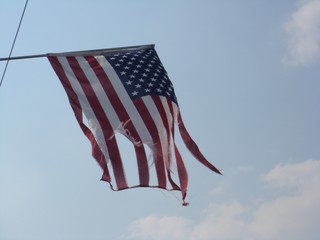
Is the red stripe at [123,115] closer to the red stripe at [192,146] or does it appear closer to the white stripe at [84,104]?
the white stripe at [84,104]

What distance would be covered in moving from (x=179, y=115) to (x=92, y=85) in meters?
2.82

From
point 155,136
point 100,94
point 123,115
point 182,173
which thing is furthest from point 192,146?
point 100,94

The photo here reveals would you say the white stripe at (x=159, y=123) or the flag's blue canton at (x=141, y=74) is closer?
the white stripe at (x=159, y=123)

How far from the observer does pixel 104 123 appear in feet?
45.3

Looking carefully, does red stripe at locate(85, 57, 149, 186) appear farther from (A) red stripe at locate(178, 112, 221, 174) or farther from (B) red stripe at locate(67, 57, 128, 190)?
(A) red stripe at locate(178, 112, 221, 174)

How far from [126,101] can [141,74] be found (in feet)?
3.78

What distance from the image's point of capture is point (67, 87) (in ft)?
46.1

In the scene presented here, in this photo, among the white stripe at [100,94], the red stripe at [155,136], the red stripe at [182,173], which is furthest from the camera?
the red stripe at [182,173]

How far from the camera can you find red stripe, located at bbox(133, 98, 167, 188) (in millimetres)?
13732

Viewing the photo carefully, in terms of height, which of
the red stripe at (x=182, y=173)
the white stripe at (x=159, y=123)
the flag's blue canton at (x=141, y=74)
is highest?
the flag's blue canton at (x=141, y=74)

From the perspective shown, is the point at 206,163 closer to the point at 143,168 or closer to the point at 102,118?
the point at 143,168

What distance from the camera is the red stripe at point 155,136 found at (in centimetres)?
1373

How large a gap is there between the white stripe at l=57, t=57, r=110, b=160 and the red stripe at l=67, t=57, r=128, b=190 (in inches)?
3.2

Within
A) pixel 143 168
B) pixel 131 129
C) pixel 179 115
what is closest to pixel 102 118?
pixel 131 129
